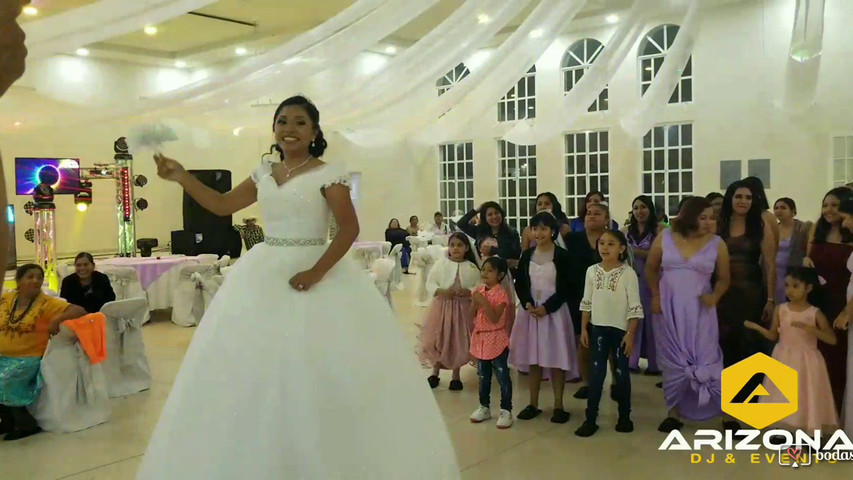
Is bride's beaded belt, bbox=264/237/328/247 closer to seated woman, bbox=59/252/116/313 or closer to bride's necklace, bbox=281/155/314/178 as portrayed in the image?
bride's necklace, bbox=281/155/314/178

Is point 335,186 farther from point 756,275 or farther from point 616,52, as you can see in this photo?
point 616,52

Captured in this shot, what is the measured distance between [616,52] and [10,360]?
178 inches

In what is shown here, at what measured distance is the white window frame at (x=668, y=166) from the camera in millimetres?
12102

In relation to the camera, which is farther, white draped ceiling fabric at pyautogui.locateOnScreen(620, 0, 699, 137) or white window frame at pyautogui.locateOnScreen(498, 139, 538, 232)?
white window frame at pyautogui.locateOnScreen(498, 139, 538, 232)

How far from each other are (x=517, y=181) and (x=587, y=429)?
35.3ft

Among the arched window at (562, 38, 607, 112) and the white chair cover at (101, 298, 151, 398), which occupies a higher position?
the arched window at (562, 38, 607, 112)

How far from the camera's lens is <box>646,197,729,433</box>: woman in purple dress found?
148 inches

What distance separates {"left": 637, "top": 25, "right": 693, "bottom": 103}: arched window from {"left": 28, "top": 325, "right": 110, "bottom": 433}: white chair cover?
417 inches

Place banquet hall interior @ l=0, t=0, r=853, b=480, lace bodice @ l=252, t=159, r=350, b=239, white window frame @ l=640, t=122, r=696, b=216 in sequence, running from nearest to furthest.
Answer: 1. lace bodice @ l=252, t=159, r=350, b=239
2. banquet hall interior @ l=0, t=0, r=853, b=480
3. white window frame @ l=640, t=122, r=696, b=216

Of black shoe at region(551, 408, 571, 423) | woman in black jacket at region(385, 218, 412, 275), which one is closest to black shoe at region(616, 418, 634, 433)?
black shoe at region(551, 408, 571, 423)

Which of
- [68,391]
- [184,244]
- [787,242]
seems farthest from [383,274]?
[184,244]

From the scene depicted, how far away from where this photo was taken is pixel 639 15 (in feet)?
15.8

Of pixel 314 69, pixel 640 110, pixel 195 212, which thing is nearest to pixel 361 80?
pixel 314 69

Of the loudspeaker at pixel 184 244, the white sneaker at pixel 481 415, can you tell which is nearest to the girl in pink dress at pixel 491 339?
the white sneaker at pixel 481 415
